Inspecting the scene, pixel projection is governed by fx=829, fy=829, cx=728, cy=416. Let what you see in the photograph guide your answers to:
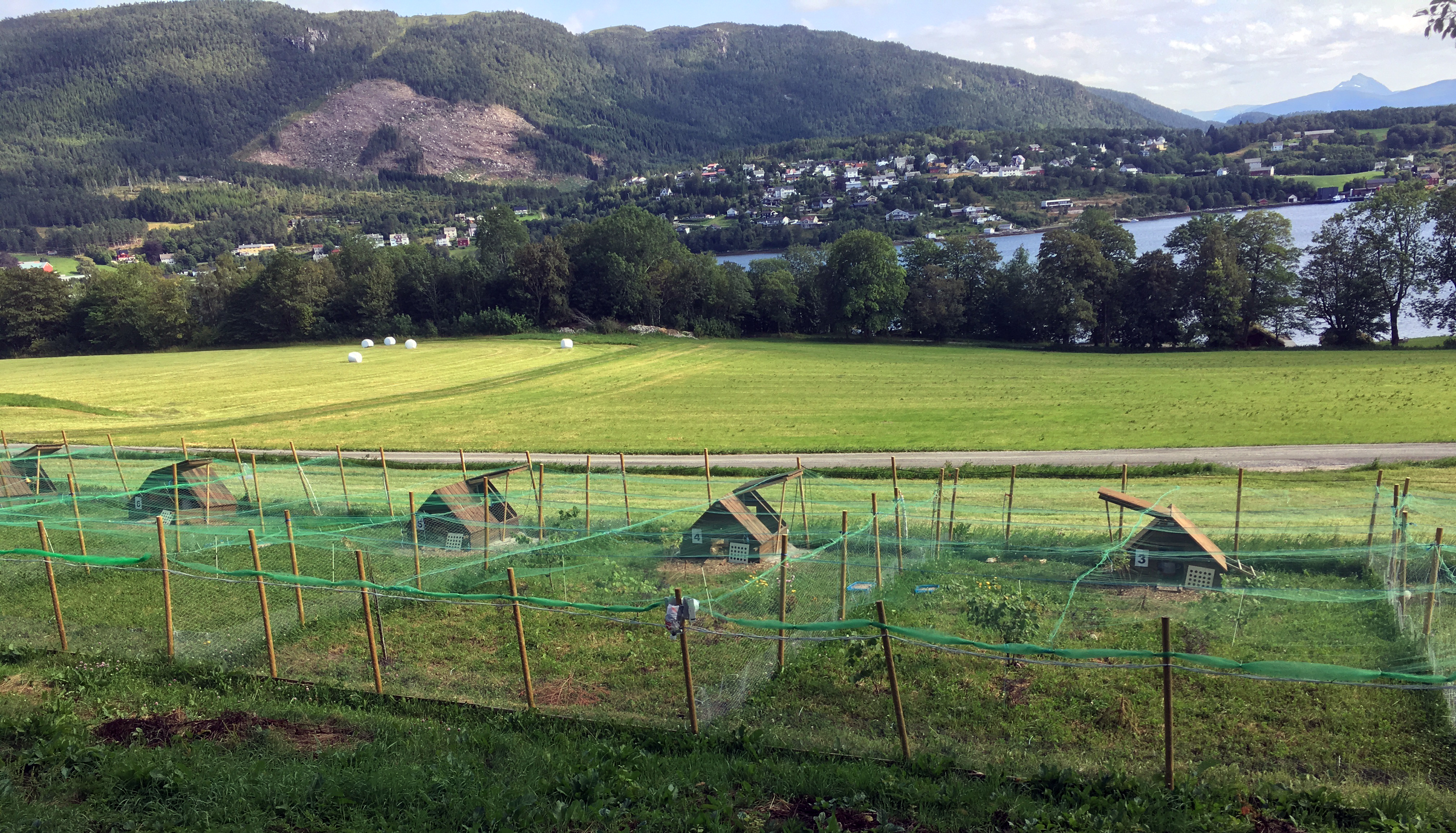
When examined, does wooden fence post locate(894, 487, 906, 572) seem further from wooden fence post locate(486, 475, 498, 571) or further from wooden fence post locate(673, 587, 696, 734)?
wooden fence post locate(486, 475, 498, 571)

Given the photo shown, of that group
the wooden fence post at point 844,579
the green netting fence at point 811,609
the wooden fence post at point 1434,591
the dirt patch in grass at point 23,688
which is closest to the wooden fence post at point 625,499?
the green netting fence at point 811,609

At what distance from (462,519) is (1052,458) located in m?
20.7

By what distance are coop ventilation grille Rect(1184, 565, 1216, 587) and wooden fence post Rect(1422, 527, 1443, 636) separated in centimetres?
273

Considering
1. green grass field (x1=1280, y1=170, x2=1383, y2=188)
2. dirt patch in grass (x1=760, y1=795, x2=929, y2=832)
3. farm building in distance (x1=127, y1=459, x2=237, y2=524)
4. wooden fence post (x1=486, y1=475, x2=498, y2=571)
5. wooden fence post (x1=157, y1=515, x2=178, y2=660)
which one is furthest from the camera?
green grass field (x1=1280, y1=170, x2=1383, y2=188)

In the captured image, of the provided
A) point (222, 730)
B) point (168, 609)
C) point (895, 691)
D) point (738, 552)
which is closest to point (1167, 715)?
point (895, 691)

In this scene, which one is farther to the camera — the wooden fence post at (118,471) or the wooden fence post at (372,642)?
the wooden fence post at (118,471)

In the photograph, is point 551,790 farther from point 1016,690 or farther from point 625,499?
point 625,499

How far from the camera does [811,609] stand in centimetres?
1279

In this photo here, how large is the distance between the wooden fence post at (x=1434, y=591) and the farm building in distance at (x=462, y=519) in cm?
1360

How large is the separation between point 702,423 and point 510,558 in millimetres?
23834

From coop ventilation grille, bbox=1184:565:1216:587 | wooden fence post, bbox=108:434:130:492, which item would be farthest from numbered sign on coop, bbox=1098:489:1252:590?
wooden fence post, bbox=108:434:130:492

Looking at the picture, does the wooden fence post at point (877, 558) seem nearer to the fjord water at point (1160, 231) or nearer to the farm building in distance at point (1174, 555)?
the farm building in distance at point (1174, 555)

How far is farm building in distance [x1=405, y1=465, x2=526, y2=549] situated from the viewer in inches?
639

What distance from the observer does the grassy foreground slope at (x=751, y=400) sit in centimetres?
3400
